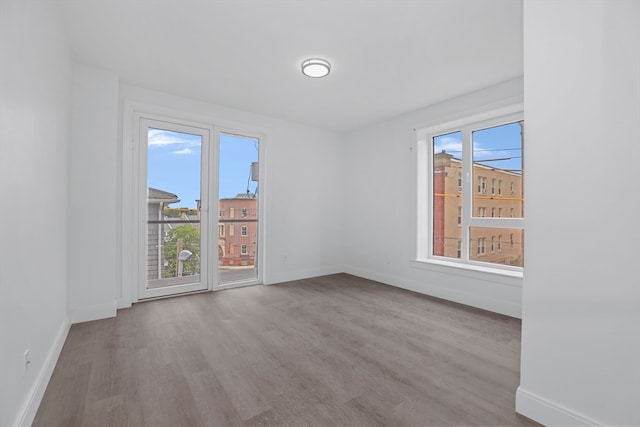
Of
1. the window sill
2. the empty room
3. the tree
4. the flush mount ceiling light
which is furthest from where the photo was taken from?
the tree

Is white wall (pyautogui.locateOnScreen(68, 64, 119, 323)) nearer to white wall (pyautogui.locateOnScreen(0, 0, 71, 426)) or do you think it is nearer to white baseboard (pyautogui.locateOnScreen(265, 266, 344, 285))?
white wall (pyautogui.locateOnScreen(0, 0, 71, 426))

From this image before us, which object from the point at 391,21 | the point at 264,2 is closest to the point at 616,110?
the point at 391,21

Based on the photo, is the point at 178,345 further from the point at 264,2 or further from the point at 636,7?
the point at 636,7

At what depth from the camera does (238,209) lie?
4355mm

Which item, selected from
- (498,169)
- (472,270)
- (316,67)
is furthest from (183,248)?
(498,169)

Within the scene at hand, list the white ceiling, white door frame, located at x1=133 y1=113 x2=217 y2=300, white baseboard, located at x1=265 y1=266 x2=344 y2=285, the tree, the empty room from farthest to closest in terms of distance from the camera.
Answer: white baseboard, located at x1=265 y1=266 x2=344 y2=285 → the tree → white door frame, located at x1=133 y1=113 x2=217 y2=300 → the white ceiling → the empty room

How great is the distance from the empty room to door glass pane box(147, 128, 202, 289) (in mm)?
28

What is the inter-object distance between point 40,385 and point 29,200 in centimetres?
111

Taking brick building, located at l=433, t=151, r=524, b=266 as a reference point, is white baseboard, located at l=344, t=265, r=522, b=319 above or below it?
below

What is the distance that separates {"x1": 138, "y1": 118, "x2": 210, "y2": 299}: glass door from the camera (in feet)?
11.8

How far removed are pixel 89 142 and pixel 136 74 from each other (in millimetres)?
902

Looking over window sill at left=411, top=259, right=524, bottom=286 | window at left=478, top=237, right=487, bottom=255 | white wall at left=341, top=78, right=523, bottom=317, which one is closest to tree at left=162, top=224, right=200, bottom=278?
white wall at left=341, top=78, right=523, bottom=317

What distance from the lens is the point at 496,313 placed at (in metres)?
3.24

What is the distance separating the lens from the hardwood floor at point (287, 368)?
1.61 meters
